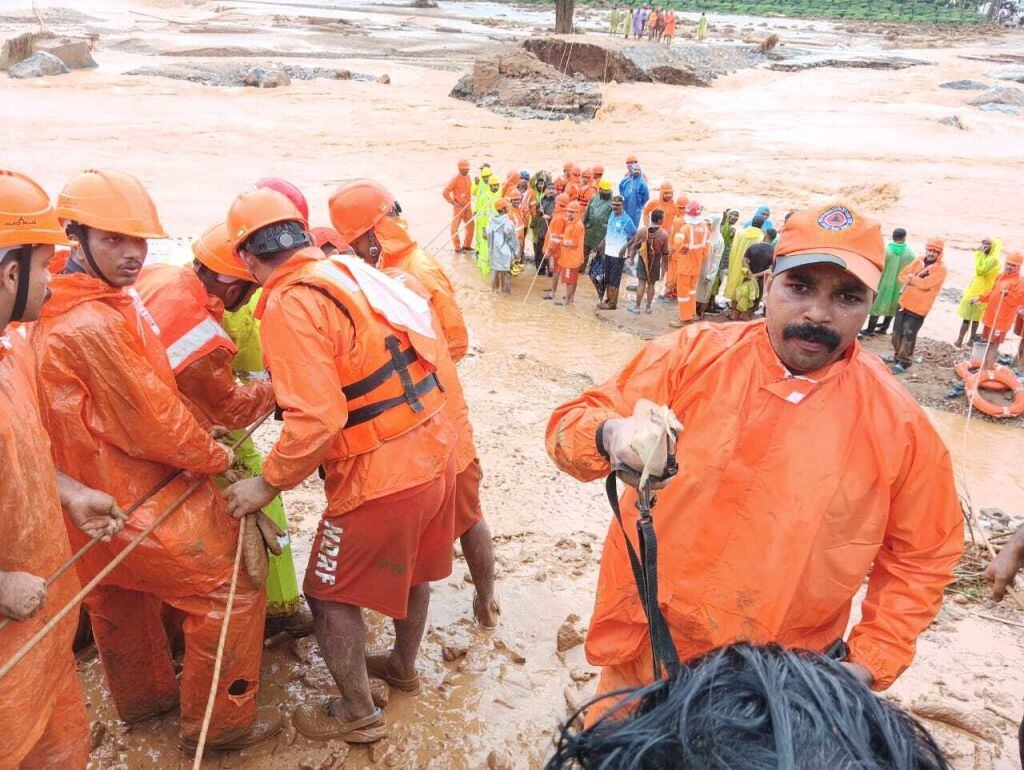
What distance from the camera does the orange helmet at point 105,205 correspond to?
2.64 meters

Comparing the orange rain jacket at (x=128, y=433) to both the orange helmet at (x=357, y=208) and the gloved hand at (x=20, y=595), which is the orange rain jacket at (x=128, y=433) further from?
the orange helmet at (x=357, y=208)

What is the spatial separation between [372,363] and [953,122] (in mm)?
A: 26759

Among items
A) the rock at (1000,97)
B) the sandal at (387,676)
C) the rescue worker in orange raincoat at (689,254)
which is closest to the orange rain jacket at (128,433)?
the sandal at (387,676)

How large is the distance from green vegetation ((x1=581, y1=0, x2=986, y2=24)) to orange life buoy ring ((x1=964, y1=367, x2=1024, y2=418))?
5607 cm

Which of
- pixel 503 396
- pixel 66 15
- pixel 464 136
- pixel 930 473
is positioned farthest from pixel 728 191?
pixel 66 15

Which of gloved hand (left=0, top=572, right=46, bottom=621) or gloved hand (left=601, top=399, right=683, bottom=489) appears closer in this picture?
gloved hand (left=601, top=399, right=683, bottom=489)

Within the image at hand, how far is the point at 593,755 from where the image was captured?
0.92 m

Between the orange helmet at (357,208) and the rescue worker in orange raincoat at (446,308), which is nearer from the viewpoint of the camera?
the rescue worker in orange raincoat at (446,308)

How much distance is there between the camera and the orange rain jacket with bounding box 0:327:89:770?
1.96 meters

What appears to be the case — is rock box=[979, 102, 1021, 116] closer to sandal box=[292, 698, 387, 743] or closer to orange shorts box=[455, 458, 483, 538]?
orange shorts box=[455, 458, 483, 538]

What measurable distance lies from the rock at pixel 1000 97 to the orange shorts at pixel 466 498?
2948 centimetres

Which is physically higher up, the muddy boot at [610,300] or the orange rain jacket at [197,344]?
the orange rain jacket at [197,344]

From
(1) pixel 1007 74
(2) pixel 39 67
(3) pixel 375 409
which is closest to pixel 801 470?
(3) pixel 375 409

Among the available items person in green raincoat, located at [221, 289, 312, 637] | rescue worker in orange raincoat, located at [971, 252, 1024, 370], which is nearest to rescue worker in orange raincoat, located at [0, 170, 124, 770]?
person in green raincoat, located at [221, 289, 312, 637]
